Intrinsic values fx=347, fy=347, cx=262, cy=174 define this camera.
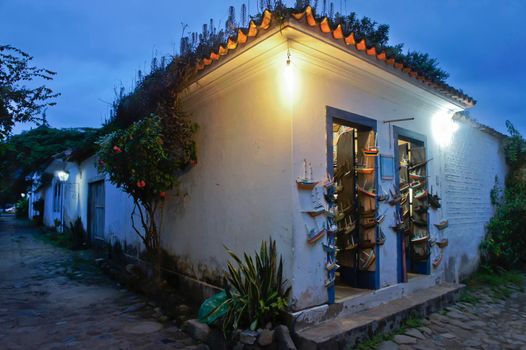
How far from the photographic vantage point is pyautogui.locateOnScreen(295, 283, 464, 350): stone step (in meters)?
3.48

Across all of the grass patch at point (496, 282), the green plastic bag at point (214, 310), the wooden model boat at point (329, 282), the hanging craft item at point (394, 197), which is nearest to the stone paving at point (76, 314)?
the green plastic bag at point (214, 310)

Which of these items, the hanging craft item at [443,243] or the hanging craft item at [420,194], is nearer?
the hanging craft item at [420,194]

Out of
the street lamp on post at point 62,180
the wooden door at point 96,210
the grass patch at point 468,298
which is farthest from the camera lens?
the street lamp on post at point 62,180

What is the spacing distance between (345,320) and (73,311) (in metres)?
3.90

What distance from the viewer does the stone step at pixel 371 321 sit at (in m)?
3.48

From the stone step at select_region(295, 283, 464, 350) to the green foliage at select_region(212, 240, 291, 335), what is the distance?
15.1 inches

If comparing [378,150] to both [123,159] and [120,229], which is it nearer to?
[123,159]

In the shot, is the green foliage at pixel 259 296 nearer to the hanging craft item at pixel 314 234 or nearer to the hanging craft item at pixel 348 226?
the hanging craft item at pixel 314 234

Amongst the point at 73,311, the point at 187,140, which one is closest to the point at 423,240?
the point at 187,140

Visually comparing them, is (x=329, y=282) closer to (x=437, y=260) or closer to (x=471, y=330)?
(x=471, y=330)

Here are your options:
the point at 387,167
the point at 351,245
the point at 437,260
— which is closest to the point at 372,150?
the point at 387,167

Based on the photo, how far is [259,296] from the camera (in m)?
3.73

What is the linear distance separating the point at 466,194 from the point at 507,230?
1.95 meters

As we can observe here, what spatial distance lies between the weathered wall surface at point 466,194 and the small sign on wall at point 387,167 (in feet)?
6.75
